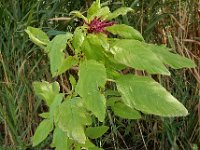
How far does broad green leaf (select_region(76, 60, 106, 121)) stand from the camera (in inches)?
42.0

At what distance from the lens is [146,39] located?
2193mm

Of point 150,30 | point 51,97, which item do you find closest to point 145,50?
point 51,97

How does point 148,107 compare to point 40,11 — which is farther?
point 40,11

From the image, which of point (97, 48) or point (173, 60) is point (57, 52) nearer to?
point (97, 48)

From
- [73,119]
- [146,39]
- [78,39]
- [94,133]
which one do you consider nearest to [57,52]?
[78,39]

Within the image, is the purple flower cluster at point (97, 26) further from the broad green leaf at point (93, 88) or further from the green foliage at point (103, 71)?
the broad green leaf at point (93, 88)

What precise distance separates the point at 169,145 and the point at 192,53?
17.3 inches

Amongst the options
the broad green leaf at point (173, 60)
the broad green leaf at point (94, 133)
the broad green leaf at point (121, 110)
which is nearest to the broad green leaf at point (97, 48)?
the broad green leaf at point (173, 60)

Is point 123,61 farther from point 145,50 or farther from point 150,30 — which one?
point 150,30

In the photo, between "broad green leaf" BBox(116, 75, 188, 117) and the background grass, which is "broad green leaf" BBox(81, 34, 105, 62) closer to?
"broad green leaf" BBox(116, 75, 188, 117)

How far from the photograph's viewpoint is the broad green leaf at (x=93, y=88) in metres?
1.07

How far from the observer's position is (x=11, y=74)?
2.24m

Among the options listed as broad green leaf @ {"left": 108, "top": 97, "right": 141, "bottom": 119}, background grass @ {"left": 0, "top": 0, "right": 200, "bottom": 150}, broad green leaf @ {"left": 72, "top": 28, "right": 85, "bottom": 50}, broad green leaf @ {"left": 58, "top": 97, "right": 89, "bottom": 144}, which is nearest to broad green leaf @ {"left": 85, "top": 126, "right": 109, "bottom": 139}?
broad green leaf @ {"left": 108, "top": 97, "right": 141, "bottom": 119}

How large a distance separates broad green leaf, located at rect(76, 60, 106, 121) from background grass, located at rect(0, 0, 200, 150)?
1.07 m
